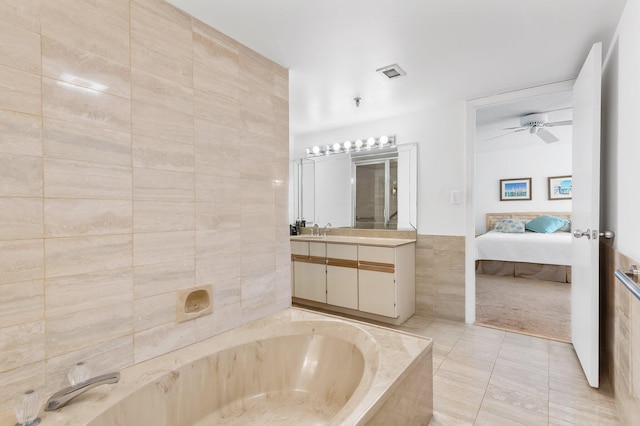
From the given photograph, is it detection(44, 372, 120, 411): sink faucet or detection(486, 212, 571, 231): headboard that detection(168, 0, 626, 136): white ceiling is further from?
detection(486, 212, 571, 231): headboard

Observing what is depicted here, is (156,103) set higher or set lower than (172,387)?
higher

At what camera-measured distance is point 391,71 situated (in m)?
2.35

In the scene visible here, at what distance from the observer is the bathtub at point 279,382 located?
1.18m

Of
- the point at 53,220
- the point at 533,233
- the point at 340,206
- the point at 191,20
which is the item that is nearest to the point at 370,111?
the point at 340,206

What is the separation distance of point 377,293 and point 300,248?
40.5 inches

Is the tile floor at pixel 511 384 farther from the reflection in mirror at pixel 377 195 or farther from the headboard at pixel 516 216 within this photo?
the headboard at pixel 516 216

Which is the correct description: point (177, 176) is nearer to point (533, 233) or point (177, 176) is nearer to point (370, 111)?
point (370, 111)

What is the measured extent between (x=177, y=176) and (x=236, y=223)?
0.46 m

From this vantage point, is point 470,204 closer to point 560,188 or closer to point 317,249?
point 317,249

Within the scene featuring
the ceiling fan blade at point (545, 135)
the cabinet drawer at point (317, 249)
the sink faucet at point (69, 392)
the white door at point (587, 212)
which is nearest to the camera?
the sink faucet at point (69, 392)

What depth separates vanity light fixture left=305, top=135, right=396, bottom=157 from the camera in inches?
140

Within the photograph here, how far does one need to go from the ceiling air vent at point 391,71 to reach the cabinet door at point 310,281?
198cm

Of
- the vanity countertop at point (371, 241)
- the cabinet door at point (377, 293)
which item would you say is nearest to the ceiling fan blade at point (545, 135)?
the vanity countertop at point (371, 241)

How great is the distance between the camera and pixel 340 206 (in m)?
3.97
